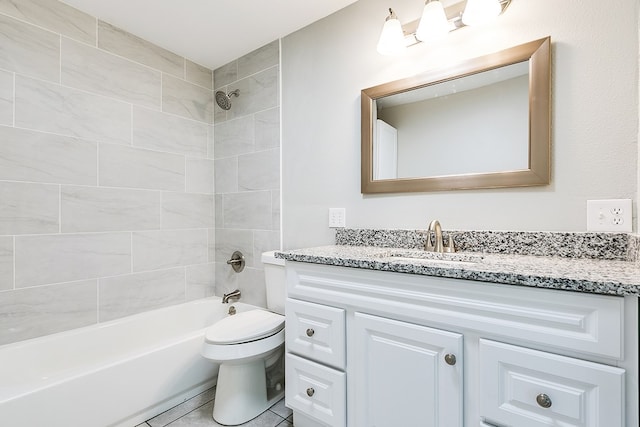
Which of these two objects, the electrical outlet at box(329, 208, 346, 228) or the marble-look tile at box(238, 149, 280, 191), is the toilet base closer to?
the electrical outlet at box(329, 208, 346, 228)

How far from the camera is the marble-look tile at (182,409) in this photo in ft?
5.14

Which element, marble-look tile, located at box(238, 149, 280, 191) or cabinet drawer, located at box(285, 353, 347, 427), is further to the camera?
marble-look tile, located at box(238, 149, 280, 191)

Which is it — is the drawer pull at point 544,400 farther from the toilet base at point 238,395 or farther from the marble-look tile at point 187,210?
the marble-look tile at point 187,210

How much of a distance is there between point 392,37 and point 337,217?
98 cm

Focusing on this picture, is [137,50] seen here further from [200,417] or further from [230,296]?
[200,417]

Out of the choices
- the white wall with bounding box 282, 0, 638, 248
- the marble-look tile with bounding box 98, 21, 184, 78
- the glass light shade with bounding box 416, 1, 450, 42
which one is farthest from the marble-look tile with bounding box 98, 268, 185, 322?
the glass light shade with bounding box 416, 1, 450, 42

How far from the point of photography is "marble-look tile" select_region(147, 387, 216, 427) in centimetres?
157

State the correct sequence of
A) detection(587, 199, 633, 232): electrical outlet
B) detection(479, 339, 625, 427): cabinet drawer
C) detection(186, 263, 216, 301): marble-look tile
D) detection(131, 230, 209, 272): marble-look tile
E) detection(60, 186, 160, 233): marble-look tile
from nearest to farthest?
Result: detection(479, 339, 625, 427): cabinet drawer, detection(587, 199, 633, 232): electrical outlet, detection(60, 186, 160, 233): marble-look tile, detection(131, 230, 209, 272): marble-look tile, detection(186, 263, 216, 301): marble-look tile

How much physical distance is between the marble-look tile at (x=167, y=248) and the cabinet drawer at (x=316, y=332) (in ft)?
4.14

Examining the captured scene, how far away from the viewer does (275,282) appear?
1881 mm

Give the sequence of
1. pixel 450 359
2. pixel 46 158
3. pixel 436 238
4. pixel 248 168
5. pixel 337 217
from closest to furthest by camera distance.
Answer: pixel 450 359 → pixel 436 238 → pixel 46 158 → pixel 337 217 → pixel 248 168

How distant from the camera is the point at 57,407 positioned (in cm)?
128

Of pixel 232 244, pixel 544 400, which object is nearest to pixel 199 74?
pixel 232 244

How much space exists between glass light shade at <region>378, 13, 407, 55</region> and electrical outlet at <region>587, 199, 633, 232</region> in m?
1.07
